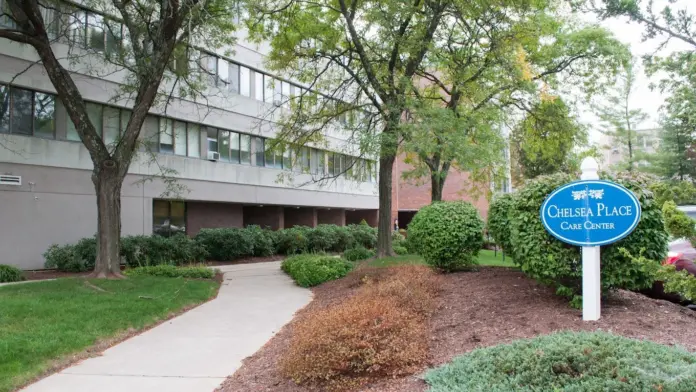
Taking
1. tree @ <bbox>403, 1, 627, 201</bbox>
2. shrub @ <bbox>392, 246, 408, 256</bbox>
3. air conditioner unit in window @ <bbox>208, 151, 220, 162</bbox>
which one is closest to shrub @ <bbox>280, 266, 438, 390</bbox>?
tree @ <bbox>403, 1, 627, 201</bbox>

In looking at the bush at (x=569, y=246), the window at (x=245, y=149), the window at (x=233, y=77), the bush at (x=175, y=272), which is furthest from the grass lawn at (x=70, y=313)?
the window at (x=233, y=77)

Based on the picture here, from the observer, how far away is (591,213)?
5.33m

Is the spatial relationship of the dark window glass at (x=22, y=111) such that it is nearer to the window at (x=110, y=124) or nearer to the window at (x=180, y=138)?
the window at (x=110, y=124)

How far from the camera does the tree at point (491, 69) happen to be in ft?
39.8

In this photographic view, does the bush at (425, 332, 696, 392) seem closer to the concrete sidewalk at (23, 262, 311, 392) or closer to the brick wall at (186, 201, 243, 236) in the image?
the concrete sidewalk at (23, 262, 311, 392)

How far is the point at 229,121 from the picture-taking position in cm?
2448

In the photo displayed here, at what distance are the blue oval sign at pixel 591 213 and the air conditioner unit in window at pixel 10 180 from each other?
53.4 feet

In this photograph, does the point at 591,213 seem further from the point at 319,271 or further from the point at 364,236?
the point at 364,236

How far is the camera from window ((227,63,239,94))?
2456 cm

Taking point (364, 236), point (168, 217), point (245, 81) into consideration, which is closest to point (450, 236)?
point (168, 217)

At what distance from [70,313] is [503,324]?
21.9 feet

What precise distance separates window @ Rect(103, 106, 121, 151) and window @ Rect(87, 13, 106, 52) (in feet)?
7.14

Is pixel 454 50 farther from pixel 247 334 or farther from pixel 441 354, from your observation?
pixel 441 354

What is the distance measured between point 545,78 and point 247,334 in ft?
52.7
